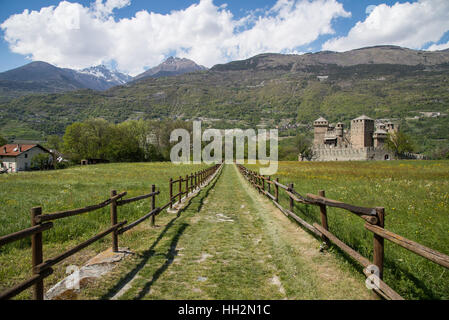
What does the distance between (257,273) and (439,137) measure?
180 metres

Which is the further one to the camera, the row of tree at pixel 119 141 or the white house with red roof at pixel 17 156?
the row of tree at pixel 119 141

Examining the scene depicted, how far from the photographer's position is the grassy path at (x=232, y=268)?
436 cm

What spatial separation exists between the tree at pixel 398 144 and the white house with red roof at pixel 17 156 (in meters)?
113

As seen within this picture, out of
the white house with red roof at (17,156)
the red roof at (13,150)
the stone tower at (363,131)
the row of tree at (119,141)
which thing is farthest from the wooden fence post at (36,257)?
the stone tower at (363,131)

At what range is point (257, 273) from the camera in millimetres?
5199

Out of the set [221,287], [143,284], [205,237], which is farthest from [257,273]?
[205,237]

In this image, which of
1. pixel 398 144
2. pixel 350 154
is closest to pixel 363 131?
pixel 398 144

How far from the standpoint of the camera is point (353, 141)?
107 m

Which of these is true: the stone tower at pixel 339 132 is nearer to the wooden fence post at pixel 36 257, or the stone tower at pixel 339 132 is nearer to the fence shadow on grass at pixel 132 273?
the fence shadow on grass at pixel 132 273

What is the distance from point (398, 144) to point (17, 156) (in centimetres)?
11806

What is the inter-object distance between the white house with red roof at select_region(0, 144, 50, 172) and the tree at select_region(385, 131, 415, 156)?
370ft

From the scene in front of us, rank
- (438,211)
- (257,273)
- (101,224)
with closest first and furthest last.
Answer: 1. (257,273)
2. (101,224)
3. (438,211)

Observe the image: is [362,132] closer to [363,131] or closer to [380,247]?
[363,131]
